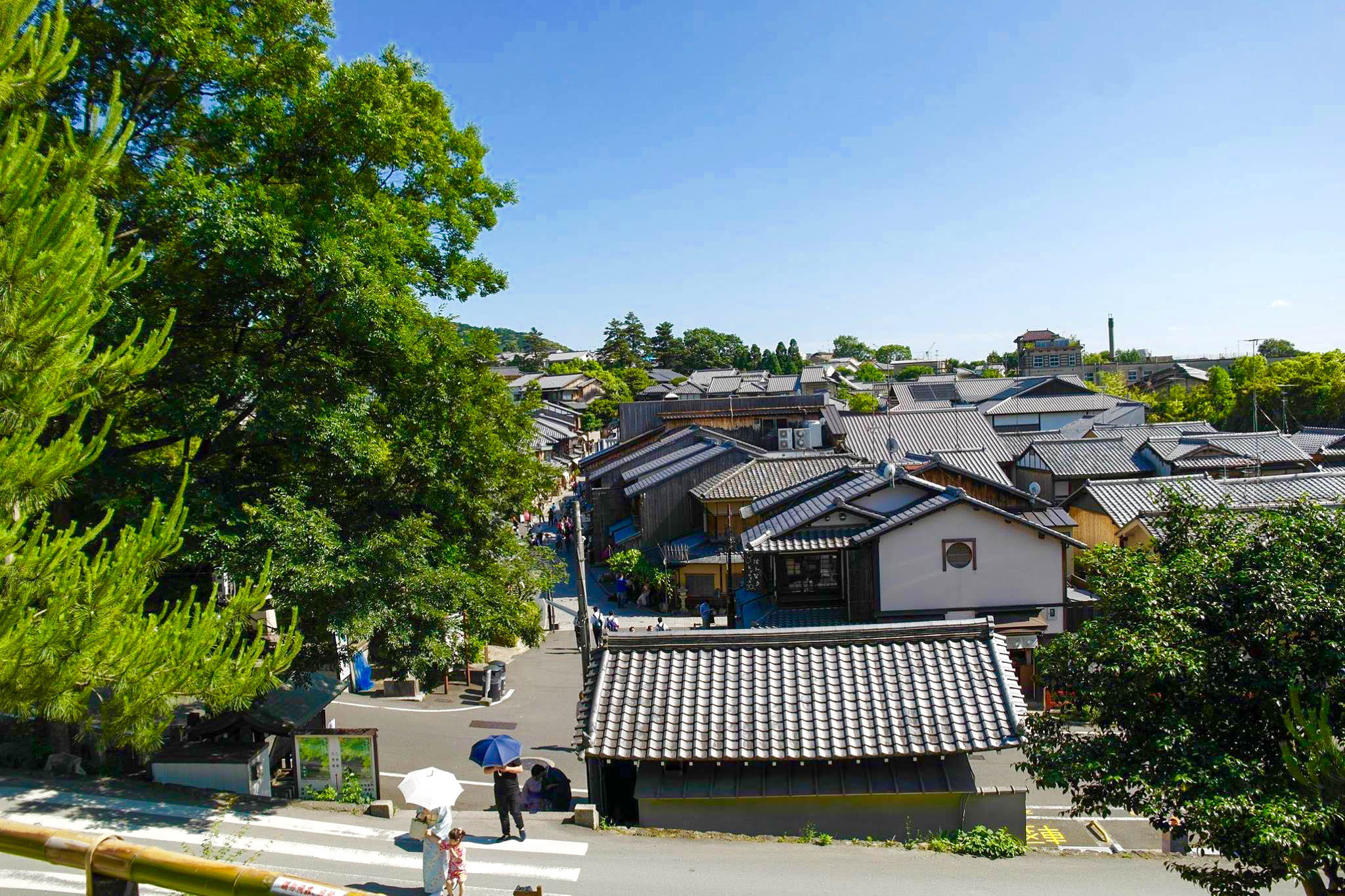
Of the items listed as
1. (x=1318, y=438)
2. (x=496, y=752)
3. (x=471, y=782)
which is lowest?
(x=471, y=782)

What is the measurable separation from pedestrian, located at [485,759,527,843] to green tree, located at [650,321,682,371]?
367 ft

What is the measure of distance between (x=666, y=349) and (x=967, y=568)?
4068 inches

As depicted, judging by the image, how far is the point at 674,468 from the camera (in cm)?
3781

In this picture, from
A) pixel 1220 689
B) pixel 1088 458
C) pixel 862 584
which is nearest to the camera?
pixel 1220 689

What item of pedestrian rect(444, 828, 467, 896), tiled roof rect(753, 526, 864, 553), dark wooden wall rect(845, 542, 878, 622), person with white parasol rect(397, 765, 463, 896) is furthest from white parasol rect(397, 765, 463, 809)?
dark wooden wall rect(845, 542, 878, 622)

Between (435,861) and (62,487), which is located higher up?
(62,487)

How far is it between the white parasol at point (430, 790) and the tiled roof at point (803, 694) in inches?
Result: 78.6

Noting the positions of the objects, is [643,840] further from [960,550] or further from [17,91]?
[960,550]

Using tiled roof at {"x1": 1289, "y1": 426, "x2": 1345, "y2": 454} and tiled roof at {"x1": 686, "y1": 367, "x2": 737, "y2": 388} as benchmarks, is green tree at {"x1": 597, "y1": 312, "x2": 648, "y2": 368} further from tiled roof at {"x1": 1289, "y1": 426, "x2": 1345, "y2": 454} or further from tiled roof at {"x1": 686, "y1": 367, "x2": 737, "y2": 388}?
tiled roof at {"x1": 1289, "y1": 426, "x2": 1345, "y2": 454}

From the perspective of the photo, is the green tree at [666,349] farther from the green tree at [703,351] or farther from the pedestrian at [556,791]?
the pedestrian at [556,791]

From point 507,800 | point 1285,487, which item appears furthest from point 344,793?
point 1285,487

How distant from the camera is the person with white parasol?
30.1ft

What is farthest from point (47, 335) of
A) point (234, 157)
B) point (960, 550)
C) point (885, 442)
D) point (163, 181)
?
point (885, 442)

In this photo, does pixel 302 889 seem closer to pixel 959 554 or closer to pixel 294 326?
pixel 294 326
